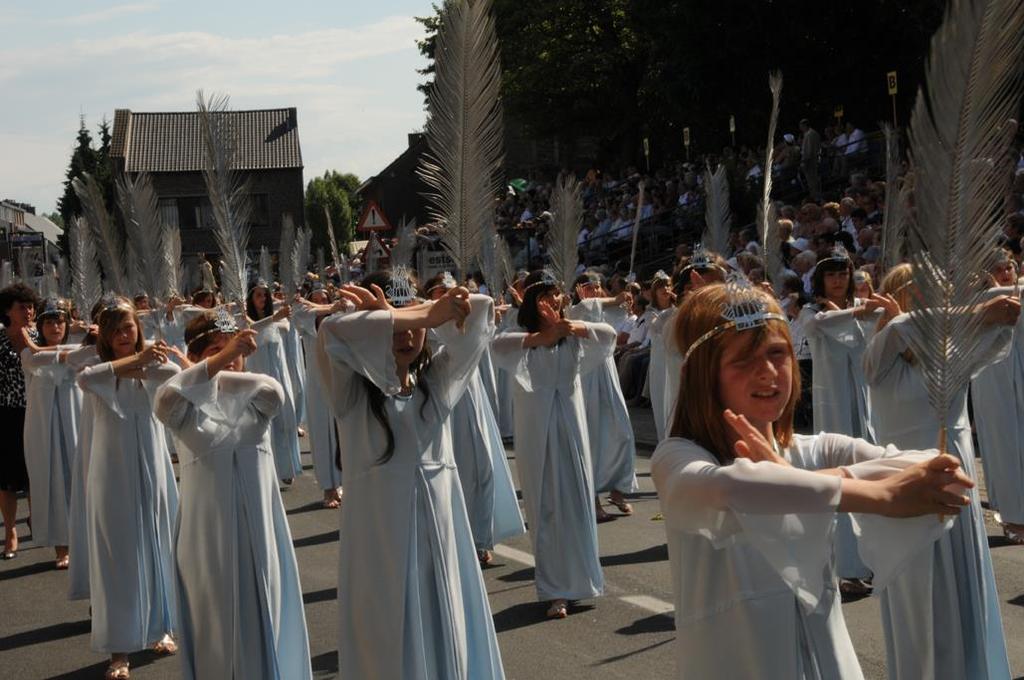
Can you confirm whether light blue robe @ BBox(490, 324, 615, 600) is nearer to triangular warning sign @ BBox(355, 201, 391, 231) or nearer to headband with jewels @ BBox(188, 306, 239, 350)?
headband with jewels @ BBox(188, 306, 239, 350)

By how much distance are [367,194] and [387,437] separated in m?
81.8

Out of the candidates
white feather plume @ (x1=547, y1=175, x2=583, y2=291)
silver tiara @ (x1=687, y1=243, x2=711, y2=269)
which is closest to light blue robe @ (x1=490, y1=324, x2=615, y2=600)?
silver tiara @ (x1=687, y1=243, x2=711, y2=269)

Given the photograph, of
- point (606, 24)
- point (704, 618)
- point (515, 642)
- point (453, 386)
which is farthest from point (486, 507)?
point (606, 24)

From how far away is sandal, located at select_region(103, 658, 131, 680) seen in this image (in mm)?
7520

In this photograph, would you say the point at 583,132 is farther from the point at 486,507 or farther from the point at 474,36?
the point at 474,36

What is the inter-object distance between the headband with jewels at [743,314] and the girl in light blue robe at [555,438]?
16.1 ft

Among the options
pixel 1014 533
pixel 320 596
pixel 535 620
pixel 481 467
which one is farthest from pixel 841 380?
pixel 320 596

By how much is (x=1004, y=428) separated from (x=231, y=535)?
5.76m

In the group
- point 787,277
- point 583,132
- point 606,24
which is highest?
point 606,24

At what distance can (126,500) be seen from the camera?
26.2ft

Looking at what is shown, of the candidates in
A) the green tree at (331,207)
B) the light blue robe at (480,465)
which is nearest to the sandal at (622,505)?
the light blue robe at (480,465)

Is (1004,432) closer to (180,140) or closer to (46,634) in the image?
(46,634)

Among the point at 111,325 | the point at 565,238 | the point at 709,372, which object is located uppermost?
the point at 565,238

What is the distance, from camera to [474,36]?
19.3ft
